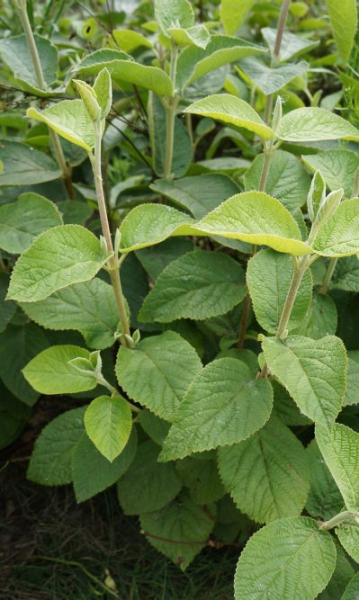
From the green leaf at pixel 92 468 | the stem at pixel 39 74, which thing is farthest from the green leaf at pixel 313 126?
the green leaf at pixel 92 468

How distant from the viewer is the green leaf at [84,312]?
1.16 metres

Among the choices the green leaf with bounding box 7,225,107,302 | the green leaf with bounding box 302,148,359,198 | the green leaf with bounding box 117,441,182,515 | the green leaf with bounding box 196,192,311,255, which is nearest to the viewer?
the green leaf with bounding box 196,192,311,255

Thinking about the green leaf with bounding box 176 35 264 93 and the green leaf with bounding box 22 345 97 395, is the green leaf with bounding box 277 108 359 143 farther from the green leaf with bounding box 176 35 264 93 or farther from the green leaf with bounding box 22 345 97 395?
the green leaf with bounding box 22 345 97 395

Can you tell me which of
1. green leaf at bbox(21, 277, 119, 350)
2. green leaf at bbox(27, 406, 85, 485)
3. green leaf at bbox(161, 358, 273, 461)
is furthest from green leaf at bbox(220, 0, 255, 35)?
green leaf at bbox(27, 406, 85, 485)

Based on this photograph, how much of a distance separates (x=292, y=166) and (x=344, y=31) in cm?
35

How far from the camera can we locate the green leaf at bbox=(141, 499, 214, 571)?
1384 millimetres

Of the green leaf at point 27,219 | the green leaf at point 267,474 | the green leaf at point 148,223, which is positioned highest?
the green leaf at point 148,223

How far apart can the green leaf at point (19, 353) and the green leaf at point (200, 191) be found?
1.49 ft

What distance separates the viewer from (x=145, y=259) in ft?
4.47

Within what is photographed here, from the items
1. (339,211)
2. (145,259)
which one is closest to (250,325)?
(145,259)

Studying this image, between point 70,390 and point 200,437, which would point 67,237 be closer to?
point 70,390

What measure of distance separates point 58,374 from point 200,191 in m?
0.52

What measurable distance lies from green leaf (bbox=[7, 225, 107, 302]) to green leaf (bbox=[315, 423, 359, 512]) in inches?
18.3

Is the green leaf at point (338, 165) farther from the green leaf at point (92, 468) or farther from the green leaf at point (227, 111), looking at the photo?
the green leaf at point (92, 468)
